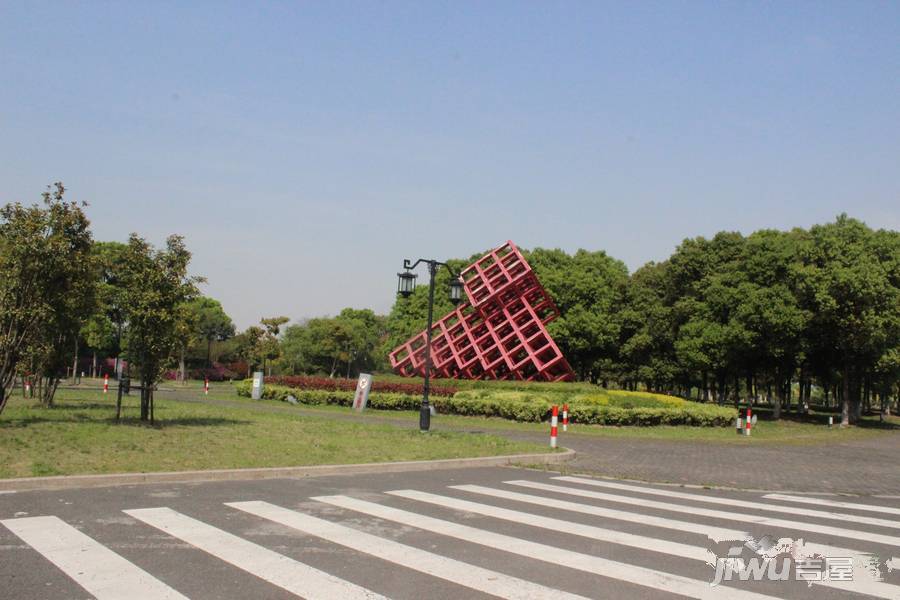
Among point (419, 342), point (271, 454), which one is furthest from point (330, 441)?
point (419, 342)

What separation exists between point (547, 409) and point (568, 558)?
65.9ft

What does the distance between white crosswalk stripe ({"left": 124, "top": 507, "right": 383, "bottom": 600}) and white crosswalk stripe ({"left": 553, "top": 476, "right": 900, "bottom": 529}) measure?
22.1ft

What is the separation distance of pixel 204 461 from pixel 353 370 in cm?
7080

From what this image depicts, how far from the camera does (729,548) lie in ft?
24.3

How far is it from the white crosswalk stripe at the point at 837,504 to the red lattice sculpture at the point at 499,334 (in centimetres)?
2586

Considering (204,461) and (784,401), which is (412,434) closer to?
(204,461)

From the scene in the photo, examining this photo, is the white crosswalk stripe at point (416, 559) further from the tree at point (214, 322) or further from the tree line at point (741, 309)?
the tree at point (214, 322)

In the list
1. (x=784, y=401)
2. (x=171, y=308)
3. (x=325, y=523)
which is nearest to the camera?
(x=325, y=523)

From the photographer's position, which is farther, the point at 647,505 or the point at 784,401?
the point at 784,401

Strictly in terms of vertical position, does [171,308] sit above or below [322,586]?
above

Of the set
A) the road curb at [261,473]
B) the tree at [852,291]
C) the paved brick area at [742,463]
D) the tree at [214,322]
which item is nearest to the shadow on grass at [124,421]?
the paved brick area at [742,463]

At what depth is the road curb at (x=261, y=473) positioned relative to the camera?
32.3 feet

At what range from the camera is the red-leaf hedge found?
3180 centimetres

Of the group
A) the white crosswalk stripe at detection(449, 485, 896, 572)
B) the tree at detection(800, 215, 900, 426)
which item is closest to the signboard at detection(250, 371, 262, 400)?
the white crosswalk stripe at detection(449, 485, 896, 572)
